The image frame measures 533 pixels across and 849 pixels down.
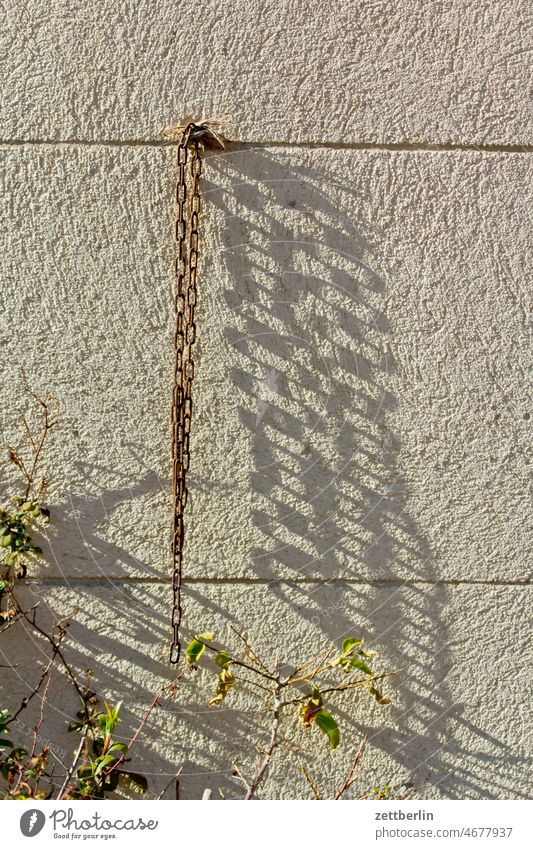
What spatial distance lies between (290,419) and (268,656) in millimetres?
760

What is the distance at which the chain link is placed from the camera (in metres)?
2.74

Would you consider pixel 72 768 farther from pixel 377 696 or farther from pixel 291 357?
pixel 291 357

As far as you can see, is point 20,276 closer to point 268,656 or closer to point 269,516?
point 269,516

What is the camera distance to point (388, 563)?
2836 millimetres

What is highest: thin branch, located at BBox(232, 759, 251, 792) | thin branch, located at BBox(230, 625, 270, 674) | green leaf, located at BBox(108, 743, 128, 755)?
thin branch, located at BBox(230, 625, 270, 674)

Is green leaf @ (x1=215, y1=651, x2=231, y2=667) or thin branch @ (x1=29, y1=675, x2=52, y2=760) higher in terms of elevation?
green leaf @ (x1=215, y1=651, x2=231, y2=667)

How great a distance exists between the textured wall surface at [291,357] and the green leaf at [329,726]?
4.5 inches

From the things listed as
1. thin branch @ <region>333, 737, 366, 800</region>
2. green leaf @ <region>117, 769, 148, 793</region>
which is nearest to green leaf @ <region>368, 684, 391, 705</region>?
thin branch @ <region>333, 737, 366, 800</region>

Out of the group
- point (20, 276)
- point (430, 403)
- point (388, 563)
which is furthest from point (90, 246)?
point (388, 563)

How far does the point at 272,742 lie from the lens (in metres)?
2.75
